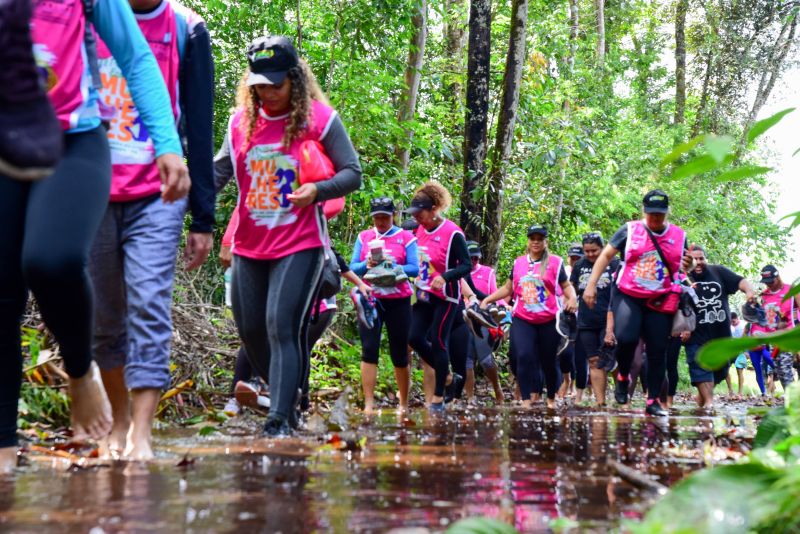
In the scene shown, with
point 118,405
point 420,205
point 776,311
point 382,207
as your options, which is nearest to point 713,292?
point 420,205

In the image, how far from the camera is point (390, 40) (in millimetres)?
17391

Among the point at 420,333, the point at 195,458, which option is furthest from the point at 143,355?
the point at 420,333

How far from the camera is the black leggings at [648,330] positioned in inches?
458

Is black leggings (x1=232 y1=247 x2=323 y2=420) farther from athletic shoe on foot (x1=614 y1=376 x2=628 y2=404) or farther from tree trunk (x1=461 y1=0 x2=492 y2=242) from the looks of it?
tree trunk (x1=461 y1=0 x2=492 y2=242)

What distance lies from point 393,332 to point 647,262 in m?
2.79

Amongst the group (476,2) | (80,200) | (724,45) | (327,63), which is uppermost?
(724,45)

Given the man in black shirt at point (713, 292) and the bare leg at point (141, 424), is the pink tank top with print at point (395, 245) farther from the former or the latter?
the bare leg at point (141, 424)

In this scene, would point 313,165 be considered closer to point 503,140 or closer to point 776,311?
point 503,140

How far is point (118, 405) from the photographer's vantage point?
5.26 m

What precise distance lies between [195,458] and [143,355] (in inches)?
21.2

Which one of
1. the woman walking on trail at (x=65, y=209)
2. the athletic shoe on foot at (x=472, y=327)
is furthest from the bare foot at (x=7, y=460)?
the athletic shoe on foot at (x=472, y=327)

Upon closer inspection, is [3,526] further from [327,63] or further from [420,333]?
[327,63]

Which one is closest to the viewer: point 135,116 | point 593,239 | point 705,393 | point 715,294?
point 135,116

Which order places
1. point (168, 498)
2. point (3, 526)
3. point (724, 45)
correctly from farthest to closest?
point (724, 45), point (168, 498), point (3, 526)
